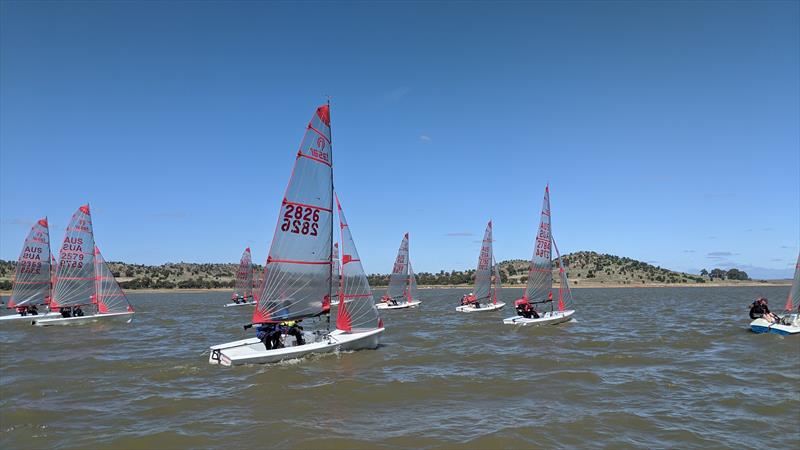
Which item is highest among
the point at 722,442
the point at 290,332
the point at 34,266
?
the point at 34,266

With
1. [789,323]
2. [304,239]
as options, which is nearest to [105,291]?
[304,239]

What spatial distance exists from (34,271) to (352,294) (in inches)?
1340

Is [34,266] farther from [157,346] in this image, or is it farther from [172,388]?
[172,388]

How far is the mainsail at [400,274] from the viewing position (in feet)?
171

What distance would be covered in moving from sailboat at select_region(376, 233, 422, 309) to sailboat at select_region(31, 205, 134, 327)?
25.7 metres

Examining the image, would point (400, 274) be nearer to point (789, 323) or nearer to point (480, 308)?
point (480, 308)

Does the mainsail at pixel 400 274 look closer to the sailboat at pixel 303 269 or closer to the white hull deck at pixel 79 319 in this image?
the white hull deck at pixel 79 319

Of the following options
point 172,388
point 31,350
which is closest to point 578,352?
point 172,388

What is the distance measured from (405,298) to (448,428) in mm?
45379

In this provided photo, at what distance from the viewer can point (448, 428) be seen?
1106 cm

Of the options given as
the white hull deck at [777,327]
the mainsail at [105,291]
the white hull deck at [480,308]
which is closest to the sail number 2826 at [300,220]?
the mainsail at [105,291]

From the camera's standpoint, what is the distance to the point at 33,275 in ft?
135

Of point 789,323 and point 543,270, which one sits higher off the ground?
point 543,270

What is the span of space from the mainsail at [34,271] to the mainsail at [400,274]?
101ft
